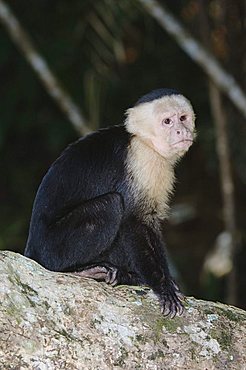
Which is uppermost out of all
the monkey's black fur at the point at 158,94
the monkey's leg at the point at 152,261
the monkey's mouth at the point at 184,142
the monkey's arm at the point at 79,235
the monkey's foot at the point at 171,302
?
the monkey's black fur at the point at 158,94

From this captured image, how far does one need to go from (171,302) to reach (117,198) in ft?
2.42

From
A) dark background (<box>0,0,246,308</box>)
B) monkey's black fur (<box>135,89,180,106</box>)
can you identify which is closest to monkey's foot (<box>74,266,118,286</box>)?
monkey's black fur (<box>135,89,180,106</box>)

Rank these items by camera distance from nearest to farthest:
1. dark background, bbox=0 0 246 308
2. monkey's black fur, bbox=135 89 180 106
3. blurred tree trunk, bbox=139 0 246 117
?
1. monkey's black fur, bbox=135 89 180 106
2. blurred tree trunk, bbox=139 0 246 117
3. dark background, bbox=0 0 246 308

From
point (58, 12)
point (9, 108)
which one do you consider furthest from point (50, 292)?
point (58, 12)

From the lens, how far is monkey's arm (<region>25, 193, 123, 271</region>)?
150 inches

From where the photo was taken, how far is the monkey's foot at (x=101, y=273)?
142 inches

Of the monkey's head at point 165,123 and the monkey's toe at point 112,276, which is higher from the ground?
the monkey's head at point 165,123

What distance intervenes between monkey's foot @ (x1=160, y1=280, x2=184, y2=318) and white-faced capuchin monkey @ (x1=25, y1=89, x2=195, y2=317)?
Result: 0.54 feet

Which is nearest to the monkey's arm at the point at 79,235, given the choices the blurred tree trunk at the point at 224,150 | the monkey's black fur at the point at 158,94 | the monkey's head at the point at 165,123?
the monkey's head at the point at 165,123

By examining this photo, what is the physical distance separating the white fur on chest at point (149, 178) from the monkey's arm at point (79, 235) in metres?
0.13

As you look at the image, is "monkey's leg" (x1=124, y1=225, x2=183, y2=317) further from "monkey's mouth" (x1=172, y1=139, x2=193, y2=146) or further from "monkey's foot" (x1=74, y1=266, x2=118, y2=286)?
"monkey's mouth" (x1=172, y1=139, x2=193, y2=146)

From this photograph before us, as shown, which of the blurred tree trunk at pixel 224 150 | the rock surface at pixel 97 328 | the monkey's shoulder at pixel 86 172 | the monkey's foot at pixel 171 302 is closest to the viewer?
the rock surface at pixel 97 328

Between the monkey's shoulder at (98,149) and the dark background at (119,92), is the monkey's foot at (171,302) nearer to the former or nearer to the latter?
the monkey's shoulder at (98,149)

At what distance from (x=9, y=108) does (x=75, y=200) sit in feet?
10.4
